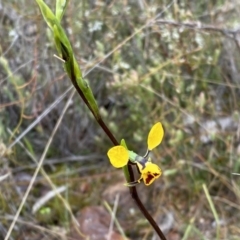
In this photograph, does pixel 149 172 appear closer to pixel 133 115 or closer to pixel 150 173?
pixel 150 173

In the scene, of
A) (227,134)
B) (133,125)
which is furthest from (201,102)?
(133,125)

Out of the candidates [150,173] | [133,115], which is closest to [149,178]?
[150,173]

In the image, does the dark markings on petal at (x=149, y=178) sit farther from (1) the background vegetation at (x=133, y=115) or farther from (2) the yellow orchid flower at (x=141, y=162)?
(1) the background vegetation at (x=133, y=115)

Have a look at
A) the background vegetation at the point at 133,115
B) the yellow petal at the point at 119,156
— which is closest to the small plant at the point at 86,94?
the yellow petal at the point at 119,156

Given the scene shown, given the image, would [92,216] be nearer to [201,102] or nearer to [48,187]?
[48,187]

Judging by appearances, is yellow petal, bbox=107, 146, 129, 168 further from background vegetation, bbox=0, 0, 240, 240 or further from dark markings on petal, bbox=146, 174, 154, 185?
background vegetation, bbox=0, 0, 240, 240

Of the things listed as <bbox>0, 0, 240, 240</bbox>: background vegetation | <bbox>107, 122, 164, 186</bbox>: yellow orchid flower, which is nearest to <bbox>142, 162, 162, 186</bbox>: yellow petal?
<bbox>107, 122, 164, 186</bbox>: yellow orchid flower
